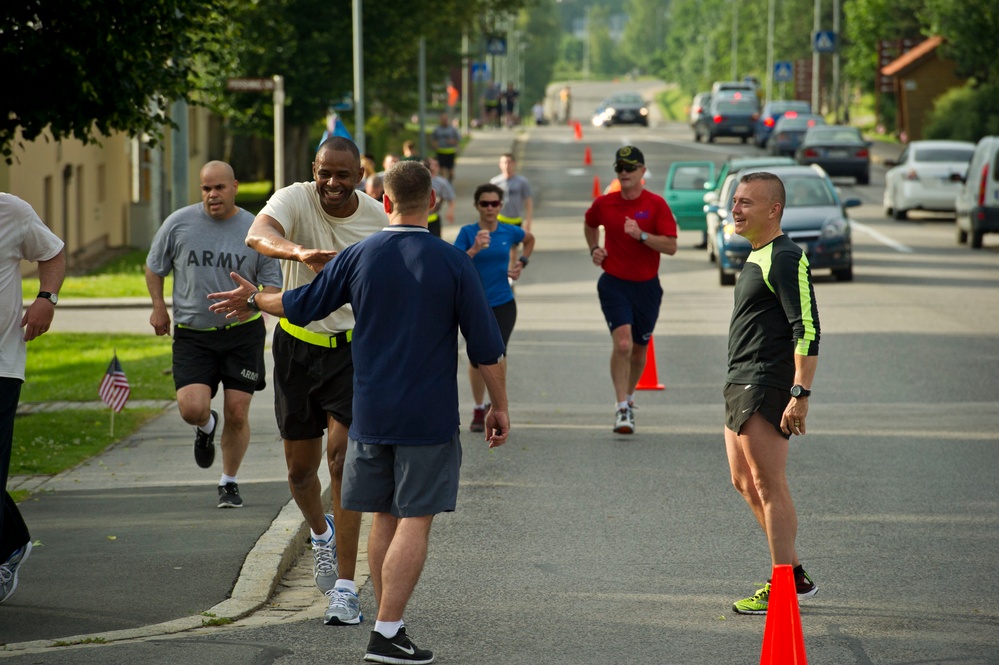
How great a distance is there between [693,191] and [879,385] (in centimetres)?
1493

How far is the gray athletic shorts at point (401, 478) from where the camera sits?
5.79m

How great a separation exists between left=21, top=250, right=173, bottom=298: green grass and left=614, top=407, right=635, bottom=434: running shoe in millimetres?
9352

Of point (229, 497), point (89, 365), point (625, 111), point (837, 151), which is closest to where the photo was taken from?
point (229, 497)

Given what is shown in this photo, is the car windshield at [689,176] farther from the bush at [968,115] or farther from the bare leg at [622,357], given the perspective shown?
the bush at [968,115]

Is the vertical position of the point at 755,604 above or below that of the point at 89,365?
above

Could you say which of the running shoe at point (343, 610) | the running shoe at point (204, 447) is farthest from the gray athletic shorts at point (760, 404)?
the running shoe at point (204, 447)

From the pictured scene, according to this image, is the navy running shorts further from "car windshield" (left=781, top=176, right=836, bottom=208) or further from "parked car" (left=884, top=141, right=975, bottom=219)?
"parked car" (left=884, top=141, right=975, bottom=219)

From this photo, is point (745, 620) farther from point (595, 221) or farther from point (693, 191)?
point (693, 191)

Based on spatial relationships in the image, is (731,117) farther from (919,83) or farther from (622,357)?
(622,357)

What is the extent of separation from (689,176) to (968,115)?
83.9 ft

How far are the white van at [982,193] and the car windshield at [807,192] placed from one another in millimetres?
5246

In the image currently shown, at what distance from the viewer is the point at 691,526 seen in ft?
27.3

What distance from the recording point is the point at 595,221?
1146cm

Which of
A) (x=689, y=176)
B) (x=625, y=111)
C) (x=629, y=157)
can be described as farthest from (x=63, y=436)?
(x=625, y=111)
